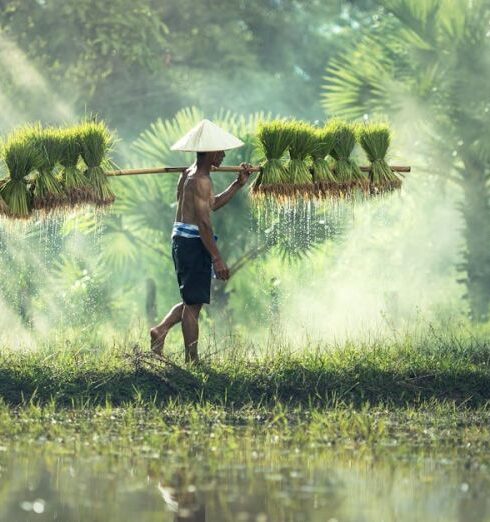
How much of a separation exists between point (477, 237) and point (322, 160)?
11147 millimetres

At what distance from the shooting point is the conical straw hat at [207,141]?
11.2 metres

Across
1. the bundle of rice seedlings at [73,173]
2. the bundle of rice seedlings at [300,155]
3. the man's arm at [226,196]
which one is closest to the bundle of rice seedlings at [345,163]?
the bundle of rice seedlings at [300,155]

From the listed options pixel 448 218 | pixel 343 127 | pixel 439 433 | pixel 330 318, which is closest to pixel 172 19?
pixel 448 218

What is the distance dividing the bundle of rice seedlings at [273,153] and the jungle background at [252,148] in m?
4.20

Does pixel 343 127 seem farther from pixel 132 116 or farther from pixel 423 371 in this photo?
pixel 132 116

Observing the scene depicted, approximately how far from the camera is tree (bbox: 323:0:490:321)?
2259 centimetres

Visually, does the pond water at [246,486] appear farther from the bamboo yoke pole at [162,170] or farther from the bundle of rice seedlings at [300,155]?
the bundle of rice seedlings at [300,155]

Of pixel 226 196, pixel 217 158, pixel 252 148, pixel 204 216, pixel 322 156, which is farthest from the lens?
pixel 252 148

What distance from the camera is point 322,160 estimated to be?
11.8 metres

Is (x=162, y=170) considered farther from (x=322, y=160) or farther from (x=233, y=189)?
(x=322, y=160)

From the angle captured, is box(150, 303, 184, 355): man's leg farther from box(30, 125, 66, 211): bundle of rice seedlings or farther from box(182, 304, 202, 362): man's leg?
box(30, 125, 66, 211): bundle of rice seedlings

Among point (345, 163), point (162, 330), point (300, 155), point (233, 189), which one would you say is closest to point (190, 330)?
point (162, 330)

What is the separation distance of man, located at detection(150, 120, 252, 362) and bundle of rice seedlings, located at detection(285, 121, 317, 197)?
0.52 metres

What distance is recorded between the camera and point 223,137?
1127 centimetres
